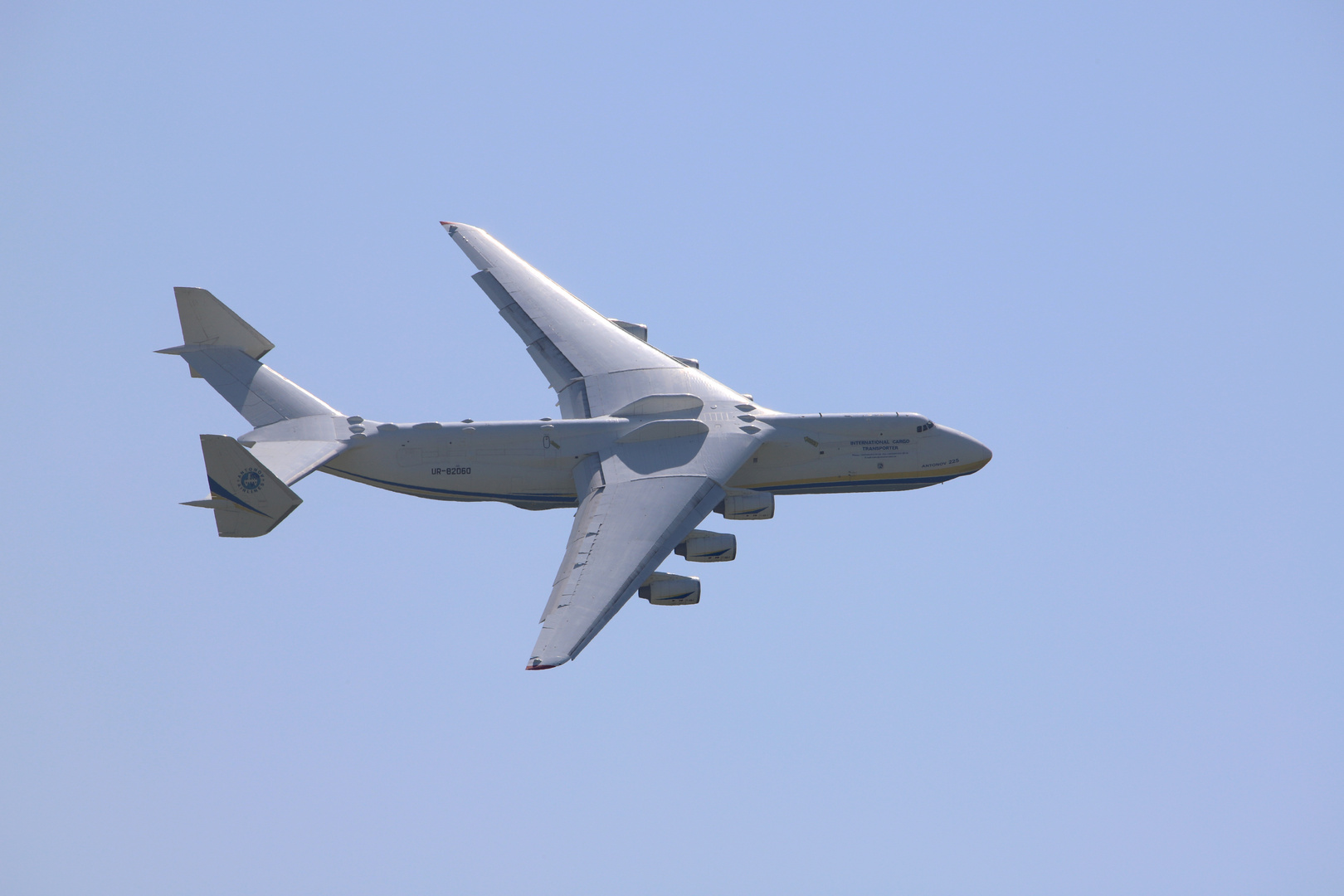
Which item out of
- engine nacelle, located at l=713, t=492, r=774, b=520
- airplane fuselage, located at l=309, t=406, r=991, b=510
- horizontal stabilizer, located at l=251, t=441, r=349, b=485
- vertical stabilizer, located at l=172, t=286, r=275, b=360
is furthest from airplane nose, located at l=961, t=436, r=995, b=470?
vertical stabilizer, located at l=172, t=286, r=275, b=360

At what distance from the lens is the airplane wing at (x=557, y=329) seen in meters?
58.5

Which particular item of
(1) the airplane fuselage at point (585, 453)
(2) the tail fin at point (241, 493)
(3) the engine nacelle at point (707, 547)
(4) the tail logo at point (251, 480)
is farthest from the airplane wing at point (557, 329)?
(4) the tail logo at point (251, 480)

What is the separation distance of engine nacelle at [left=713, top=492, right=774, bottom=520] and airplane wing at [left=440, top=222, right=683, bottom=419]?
6.47 meters

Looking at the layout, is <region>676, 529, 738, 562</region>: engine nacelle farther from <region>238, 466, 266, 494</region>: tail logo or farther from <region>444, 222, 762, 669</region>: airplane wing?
<region>238, 466, 266, 494</region>: tail logo

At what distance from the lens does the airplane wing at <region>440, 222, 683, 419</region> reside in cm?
5850

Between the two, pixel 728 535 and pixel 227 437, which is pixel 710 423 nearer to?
pixel 728 535

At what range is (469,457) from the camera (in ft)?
179

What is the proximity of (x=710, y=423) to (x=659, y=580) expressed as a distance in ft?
25.4

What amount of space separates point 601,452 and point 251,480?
1271cm

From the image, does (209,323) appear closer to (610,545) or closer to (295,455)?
(295,455)

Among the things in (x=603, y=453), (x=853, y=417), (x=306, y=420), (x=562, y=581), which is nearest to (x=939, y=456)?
(x=853, y=417)

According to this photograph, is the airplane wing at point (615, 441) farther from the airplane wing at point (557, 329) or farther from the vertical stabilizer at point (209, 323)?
the vertical stabilizer at point (209, 323)

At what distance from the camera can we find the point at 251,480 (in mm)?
49000

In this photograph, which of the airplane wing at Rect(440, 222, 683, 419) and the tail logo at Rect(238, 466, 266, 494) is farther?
the airplane wing at Rect(440, 222, 683, 419)
